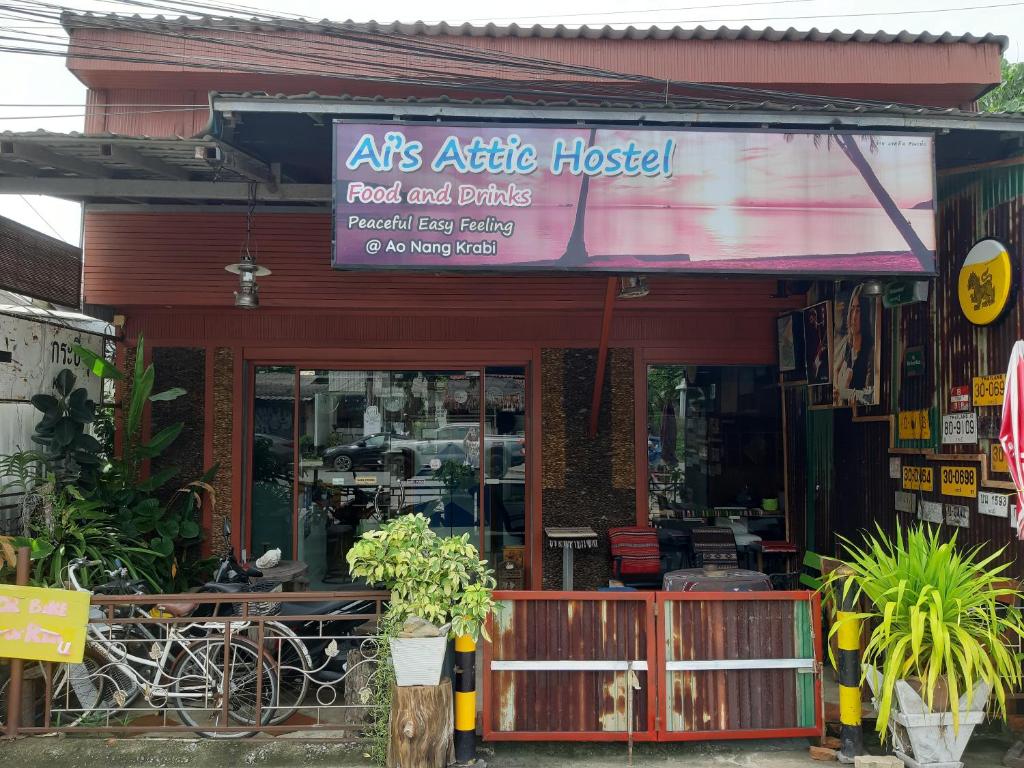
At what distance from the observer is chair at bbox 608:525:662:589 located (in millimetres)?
8859

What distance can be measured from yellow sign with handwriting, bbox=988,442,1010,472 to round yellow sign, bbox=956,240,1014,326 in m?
1.00

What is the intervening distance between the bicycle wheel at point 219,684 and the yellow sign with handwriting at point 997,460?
5784 millimetres

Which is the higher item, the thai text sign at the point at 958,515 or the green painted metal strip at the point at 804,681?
the thai text sign at the point at 958,515

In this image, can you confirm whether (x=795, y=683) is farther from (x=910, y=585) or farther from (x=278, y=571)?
(x=278, y=571)

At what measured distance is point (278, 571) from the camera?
24.1 feet

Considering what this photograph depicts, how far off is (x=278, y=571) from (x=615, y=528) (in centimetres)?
383

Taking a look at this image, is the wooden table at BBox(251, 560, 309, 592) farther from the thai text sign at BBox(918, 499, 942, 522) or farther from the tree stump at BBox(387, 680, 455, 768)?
the thai text sign at BBox(918, 499, 942, 522)

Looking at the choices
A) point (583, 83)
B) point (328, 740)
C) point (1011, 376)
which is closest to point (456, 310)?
point (583, 83)

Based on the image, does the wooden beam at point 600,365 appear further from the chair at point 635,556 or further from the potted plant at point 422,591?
the potted plant at point 422,591

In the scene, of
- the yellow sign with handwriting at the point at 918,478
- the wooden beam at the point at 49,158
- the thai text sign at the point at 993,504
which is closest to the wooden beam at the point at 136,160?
the wooden beam at the point at 49,158

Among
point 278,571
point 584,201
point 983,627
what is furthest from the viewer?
point 278,571

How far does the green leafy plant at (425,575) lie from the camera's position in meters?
5.01

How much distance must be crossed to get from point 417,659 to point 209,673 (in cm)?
194

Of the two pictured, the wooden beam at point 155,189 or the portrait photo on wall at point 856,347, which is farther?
the portrait photo on wall at point 856,347
